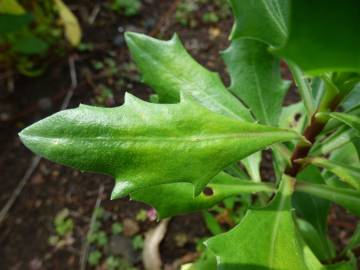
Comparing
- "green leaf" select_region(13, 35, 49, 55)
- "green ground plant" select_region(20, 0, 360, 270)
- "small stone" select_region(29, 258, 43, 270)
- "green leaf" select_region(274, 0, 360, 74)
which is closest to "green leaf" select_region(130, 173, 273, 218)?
"green ground plant" select_region(20, 0, 360, 270)

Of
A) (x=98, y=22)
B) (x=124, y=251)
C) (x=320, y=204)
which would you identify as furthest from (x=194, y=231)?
(x=98, y=22)

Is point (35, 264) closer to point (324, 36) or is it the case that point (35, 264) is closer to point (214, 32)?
point (214, 32)

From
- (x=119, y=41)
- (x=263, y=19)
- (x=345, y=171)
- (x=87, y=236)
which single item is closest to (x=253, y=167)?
(x=345, y=171)

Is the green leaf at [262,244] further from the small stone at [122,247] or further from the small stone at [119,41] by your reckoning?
the small stone at [119,41]

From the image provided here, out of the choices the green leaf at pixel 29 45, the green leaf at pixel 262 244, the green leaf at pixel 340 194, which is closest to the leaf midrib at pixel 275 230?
the green leaf at pixel 262 244

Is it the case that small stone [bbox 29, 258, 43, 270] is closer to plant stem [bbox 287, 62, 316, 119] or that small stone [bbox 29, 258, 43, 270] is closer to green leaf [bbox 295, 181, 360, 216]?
green leaf [bbox 295, 181, 360, 216]

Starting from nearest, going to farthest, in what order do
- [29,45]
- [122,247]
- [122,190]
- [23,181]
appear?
[122,190] → [122,247] → [23,181] → [29,45]
